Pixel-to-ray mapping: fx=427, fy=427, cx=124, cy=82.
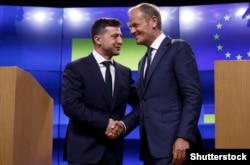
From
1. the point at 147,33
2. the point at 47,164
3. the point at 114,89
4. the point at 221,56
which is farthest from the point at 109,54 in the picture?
the point at 221,56

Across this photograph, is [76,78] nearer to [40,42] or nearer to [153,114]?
[153,114]

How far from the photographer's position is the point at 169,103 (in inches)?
80.8

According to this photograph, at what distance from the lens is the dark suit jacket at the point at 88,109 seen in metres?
2.29

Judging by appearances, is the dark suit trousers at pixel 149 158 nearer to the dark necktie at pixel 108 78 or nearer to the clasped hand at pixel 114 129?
the clasped hand at pixel 114 129

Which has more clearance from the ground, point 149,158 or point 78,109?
point 78,109

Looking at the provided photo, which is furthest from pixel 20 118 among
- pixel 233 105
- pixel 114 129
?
pixel 233 105

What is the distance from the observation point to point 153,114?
6.75 feet

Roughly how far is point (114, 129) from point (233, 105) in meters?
0.66

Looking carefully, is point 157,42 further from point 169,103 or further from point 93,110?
point 93,110

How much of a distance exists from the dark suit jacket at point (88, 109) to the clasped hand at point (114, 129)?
27 mm

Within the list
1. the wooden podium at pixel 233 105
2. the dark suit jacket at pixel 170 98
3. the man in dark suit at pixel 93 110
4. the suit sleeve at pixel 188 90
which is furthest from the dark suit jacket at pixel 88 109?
the wooden podium at pixel 233 105

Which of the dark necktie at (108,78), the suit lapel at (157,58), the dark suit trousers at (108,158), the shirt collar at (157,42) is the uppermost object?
the shirt collar at (157,42)

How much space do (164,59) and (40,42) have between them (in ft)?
8.52

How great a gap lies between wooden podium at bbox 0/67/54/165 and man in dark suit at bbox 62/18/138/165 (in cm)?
17
